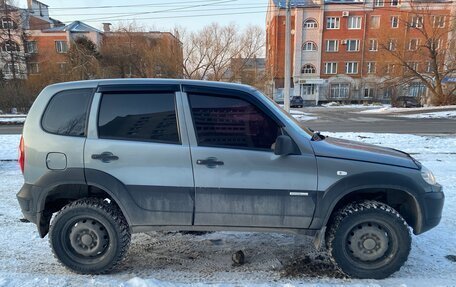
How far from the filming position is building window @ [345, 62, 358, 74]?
167 feet

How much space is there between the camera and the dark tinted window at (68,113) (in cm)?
306

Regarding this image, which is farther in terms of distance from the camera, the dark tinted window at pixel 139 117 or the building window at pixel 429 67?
the building window at pixel 429 67

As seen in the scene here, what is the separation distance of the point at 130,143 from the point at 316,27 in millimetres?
53357

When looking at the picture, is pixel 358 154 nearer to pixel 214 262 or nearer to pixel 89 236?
pixel 214 262

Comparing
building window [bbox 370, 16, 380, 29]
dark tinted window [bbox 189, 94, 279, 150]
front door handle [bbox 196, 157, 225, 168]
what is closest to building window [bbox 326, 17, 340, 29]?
building window [bbox 370, 16, 380, 29]

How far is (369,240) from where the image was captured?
3.03m

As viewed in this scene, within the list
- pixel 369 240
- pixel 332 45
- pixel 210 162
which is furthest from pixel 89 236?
pixel 332 45

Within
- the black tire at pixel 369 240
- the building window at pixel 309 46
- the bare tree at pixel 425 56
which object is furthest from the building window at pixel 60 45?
the black tire at pixel 369 240

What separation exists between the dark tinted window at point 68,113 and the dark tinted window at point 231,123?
1125mm

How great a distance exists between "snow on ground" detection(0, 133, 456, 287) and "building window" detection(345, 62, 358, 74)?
51.6m

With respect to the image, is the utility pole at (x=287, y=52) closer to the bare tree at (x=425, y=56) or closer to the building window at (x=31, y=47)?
the bare tree at (x=425, y=56)

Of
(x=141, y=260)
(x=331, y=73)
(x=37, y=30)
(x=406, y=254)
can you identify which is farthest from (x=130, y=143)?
(x=37, y=30)

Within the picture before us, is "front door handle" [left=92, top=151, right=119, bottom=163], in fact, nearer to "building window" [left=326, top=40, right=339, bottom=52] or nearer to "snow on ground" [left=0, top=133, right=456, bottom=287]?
"snow on ground" [left=0, top=133, right=456, bottom=287]

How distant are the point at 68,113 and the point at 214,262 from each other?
225 centimetres
